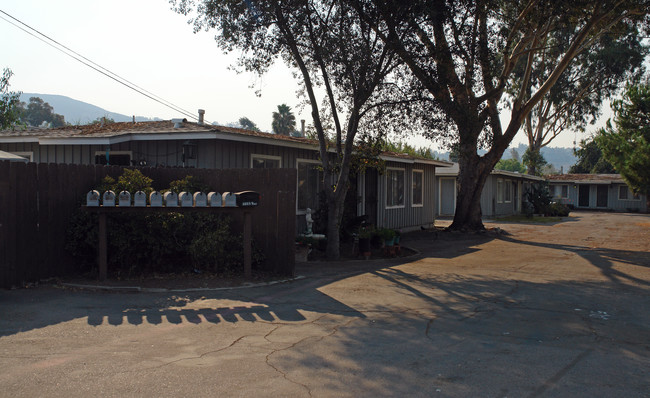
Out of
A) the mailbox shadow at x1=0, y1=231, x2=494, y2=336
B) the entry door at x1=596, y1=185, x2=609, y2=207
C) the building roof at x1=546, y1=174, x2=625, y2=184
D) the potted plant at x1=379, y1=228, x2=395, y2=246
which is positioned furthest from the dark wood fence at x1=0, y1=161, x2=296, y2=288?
the entry door at x1=596, y1=185, x2=609, y2=207

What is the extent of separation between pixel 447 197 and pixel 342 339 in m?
26.5

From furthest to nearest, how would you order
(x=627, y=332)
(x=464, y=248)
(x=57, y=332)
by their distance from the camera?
(x=464, y=248), (x=627, y=332), (x=57, y=332)

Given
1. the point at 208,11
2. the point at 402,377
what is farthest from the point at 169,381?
the point at 208,11

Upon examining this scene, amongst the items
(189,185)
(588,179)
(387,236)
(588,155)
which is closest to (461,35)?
(387,236)

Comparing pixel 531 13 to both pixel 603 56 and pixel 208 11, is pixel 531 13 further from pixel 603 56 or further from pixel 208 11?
pixel 603 56

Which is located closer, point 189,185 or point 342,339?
point 342,339

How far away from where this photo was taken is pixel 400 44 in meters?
11.6

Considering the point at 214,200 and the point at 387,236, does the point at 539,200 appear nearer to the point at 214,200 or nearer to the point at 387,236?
the point at 387,236

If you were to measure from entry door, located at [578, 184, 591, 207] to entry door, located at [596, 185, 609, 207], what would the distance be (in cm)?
88

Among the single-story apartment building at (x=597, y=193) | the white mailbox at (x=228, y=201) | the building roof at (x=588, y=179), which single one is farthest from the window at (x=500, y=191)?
the white mailbox at (x=228, y=201)

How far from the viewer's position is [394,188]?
65.0 ft

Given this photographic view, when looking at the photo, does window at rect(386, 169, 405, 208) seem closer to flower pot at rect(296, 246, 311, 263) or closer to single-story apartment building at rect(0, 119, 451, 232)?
single-story apartment building at rect(0, 119, 451, 232)

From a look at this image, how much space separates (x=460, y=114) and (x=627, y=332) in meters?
7.25

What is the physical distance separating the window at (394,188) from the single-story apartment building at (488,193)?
8938 millimetres
